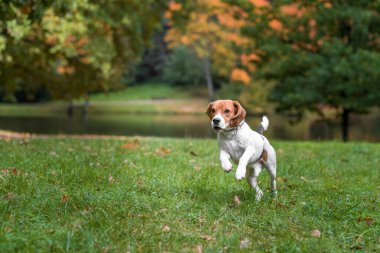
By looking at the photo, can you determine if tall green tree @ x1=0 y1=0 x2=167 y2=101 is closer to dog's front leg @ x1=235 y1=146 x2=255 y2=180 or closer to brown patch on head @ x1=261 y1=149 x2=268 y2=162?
brown patch on head @ x1=261 y1=149 x2=268 y2=162

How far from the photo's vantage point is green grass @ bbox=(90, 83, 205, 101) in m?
57.9

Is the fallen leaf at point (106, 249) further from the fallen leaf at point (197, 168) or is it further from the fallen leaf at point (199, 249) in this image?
the fallen leaf at point (197, 168)

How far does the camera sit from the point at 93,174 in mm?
6320

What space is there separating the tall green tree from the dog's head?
1246cm

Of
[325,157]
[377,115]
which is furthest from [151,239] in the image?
[377,115]

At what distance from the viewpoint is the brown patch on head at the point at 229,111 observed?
16.6 ft

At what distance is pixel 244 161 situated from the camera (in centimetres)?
503

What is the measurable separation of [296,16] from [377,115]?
29816 mm

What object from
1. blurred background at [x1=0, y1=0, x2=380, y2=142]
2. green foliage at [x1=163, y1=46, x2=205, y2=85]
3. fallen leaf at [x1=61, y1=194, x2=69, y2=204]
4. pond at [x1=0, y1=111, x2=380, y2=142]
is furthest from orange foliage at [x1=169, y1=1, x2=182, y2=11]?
green foliage at [x1=163, y1=46, x2=205, y2=85]

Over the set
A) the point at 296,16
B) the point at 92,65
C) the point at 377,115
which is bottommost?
the point at 377,115

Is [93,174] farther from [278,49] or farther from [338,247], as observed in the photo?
[278,49]

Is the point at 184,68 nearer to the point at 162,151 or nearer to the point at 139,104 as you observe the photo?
the point at 139,104

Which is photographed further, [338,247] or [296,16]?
[296,16]

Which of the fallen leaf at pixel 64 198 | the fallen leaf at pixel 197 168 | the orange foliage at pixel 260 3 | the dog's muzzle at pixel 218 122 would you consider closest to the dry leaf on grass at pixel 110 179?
the fallen leaf at pixel 64 198
